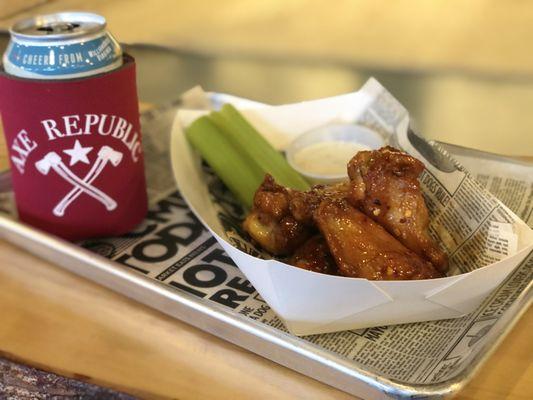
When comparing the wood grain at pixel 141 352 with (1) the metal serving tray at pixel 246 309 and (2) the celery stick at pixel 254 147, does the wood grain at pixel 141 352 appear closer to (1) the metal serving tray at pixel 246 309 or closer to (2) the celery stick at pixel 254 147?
(1) the metal serving tray at pixel 246 309

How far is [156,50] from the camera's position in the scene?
2629 mm

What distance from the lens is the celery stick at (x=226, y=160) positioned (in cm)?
120

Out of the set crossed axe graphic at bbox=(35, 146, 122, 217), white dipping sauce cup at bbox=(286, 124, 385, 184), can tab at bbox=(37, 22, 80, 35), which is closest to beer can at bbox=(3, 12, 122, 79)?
can tab at bbox=(37, 22, 80, 35)

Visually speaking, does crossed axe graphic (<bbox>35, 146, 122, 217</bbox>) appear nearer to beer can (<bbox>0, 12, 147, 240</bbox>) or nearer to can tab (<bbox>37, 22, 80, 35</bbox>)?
beer can (<bbox>0, 12, 147, 240</bbox>)

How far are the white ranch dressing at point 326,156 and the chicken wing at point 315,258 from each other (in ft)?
0.91

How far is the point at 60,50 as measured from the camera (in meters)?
Result: 0.97

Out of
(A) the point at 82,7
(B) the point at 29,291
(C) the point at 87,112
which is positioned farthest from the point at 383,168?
(A) the point at 82,7

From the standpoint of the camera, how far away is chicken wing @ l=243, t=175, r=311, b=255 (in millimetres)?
991

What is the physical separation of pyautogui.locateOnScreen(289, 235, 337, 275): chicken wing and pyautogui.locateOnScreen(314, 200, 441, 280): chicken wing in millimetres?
32

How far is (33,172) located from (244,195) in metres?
0.36

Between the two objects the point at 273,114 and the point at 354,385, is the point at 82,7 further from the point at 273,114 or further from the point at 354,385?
the point at 354,385

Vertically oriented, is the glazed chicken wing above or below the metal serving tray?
above

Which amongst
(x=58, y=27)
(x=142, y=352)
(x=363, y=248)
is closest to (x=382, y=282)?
(x=363, y=248)

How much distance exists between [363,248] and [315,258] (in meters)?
0.08
